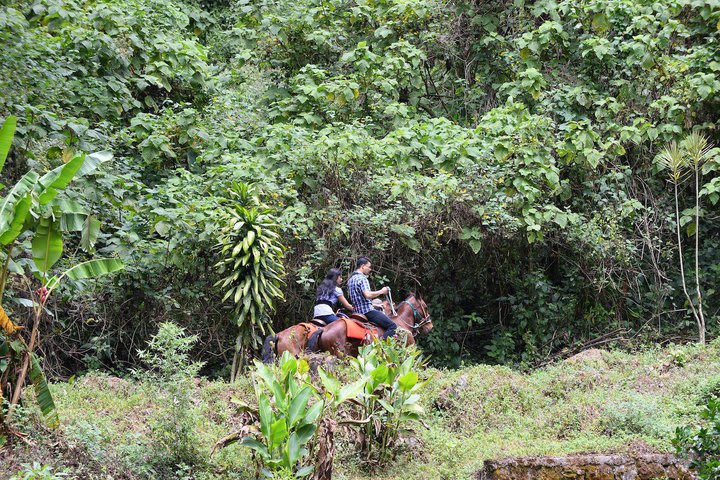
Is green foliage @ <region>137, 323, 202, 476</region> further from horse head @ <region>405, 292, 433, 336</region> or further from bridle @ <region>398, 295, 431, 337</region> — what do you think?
horse head @ <region>405, 292, 433, 336</region>

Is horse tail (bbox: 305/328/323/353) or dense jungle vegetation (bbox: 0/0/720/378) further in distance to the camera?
dense jungle vegetation (bbox: 0/0/720/378)

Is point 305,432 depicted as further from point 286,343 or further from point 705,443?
point 286,343

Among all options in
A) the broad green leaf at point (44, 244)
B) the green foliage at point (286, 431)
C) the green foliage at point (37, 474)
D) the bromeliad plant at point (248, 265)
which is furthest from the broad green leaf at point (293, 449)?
the bromeliad plant at point (248, 265)

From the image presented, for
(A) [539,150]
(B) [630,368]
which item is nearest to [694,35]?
(A) [539,150]

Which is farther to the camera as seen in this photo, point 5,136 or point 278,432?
point 5,136

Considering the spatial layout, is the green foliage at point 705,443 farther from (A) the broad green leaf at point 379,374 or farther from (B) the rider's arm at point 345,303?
(B) the rider's arm at point 345,303

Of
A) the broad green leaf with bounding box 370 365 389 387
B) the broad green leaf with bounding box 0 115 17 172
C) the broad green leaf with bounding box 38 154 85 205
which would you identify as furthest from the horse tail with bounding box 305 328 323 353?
the broad green leaf with bounding box 0 115 17 172

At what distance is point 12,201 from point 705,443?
5.94 metres

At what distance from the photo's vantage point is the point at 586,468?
712 centimetres

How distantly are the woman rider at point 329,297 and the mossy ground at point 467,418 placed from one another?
5.39 ft

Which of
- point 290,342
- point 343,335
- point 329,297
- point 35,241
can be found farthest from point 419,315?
point 35,241

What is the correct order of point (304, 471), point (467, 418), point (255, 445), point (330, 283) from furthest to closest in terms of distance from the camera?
point (330, 283)
point (467, 418)
point (255, 445)
point (304, 471)

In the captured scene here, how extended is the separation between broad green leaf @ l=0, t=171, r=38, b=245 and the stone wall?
15.2 feet

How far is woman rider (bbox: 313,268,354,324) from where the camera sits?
11039 mm
